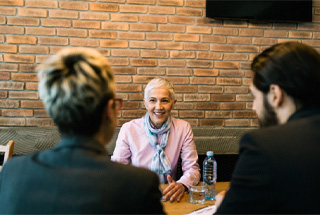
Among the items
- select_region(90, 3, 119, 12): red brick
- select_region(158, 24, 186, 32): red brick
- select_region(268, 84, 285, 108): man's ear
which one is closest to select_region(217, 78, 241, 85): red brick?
select_region(158, 24, 186, 32): red brick

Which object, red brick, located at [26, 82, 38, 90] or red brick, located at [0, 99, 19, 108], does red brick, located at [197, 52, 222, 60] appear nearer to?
red brick, located at [26, 82, 38, 90]

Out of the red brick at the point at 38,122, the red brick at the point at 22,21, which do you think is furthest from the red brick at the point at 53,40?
the red brick at the point at 38,122

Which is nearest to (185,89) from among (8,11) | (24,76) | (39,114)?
(39,114)

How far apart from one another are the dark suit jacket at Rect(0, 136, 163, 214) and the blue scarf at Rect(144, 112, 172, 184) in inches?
44.8

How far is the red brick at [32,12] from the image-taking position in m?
2.50

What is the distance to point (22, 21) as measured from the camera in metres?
2.50

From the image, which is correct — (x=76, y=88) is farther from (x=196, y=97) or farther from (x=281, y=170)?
(x=196, y=97)

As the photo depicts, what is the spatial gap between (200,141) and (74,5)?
5.57ft

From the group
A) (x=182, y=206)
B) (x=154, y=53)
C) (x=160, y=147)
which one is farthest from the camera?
(x=154, y=53)

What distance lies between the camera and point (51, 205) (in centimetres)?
68

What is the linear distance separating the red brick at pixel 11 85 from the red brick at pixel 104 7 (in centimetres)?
95

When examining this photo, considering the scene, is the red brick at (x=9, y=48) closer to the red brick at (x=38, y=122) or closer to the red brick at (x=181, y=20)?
the red brick at (x=38, y=122)

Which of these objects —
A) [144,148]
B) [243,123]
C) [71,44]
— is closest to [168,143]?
[144,148]

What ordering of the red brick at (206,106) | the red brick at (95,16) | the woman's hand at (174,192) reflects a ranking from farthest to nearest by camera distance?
the red brick at (206,106)
the red brick at (95,16)
the woman's hand at (174,192)
